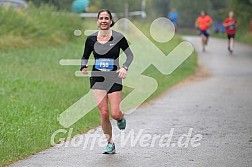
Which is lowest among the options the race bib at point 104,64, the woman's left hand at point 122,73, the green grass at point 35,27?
the green grass at point 35,27

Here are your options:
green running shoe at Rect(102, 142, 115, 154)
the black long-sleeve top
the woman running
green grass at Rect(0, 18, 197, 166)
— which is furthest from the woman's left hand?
green grass at Rect(0, 18, 197, 166)

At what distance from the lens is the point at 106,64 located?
9.96 metres

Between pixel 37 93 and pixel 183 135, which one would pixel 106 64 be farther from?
pixel 37 93

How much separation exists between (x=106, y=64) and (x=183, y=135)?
2626 millimetres

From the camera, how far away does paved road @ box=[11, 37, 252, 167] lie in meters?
9.57

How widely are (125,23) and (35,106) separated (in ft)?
74.9

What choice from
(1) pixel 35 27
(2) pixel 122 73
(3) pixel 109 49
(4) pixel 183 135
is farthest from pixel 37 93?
(1) pixel 35 27

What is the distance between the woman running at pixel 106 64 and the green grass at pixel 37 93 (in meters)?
1.26

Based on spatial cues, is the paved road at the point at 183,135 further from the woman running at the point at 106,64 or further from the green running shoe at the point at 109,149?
the woman running at the point at 106,64

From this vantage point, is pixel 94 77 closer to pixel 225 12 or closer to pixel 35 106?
pixel 35 106

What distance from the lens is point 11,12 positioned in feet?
93.1

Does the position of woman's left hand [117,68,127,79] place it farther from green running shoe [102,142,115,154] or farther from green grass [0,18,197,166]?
green grass [0,18,197,166]

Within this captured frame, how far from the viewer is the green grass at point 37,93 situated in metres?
11.1

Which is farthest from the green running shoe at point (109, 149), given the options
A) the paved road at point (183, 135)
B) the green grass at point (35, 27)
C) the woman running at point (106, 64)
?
the green grass at point (35, 27)
